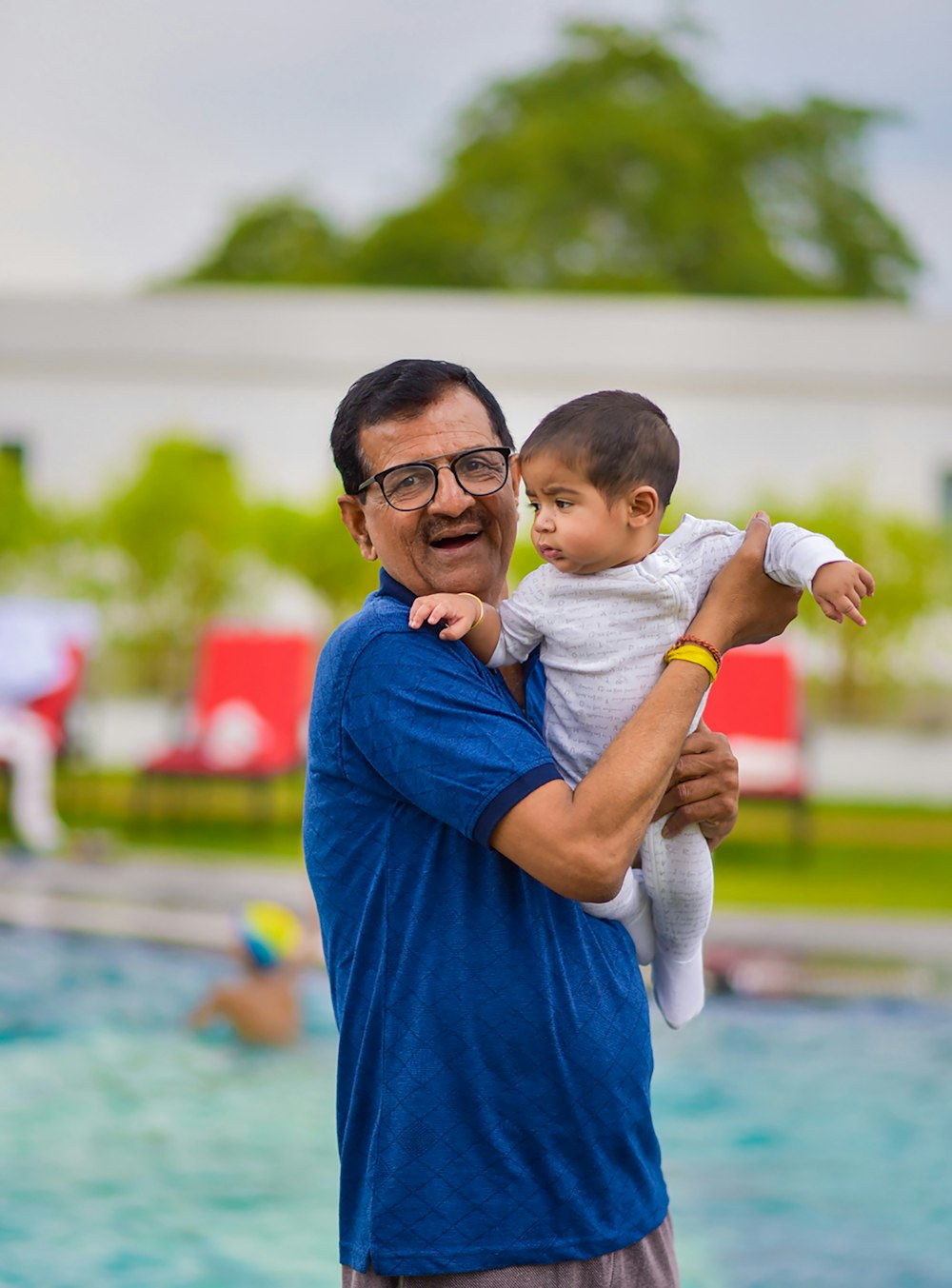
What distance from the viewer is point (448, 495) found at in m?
1.96

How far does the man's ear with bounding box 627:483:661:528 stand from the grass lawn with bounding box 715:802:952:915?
20.1ft

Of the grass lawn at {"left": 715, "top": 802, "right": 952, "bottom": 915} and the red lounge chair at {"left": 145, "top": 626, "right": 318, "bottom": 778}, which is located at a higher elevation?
the red lounge chair at {"left": 145, "top": 626, "right": 318, "bottom": 778}

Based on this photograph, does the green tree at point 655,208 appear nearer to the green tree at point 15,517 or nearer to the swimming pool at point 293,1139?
the green tree at point 15,517

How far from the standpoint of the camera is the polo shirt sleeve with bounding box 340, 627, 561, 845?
5.85ft

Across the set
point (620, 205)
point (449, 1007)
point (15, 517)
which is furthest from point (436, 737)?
point (620, 205)

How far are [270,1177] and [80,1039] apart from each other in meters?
1.62

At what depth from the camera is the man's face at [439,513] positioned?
1.98 meters

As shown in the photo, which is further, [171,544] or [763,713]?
[171,544]

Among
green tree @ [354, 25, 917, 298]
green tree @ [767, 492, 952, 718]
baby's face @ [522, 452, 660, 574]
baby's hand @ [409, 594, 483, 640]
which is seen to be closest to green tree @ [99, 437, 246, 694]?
green tree @ [767, 492, 952, 718]

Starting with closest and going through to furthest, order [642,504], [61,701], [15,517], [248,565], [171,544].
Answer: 1. [642,504]
2. [61,701]
3. [15,517]
4. [171,544]
5. [248,565]

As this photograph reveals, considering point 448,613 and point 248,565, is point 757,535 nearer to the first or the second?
point 448,613

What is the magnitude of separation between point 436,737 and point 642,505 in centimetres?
45

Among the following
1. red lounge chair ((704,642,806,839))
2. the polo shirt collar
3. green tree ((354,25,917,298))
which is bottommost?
the polo shirt collar

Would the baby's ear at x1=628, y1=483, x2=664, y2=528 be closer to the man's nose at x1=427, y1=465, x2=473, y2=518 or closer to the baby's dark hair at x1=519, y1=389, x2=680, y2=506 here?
the baby's dark hair at x1=519, y1=389, x2=680, y2=506
